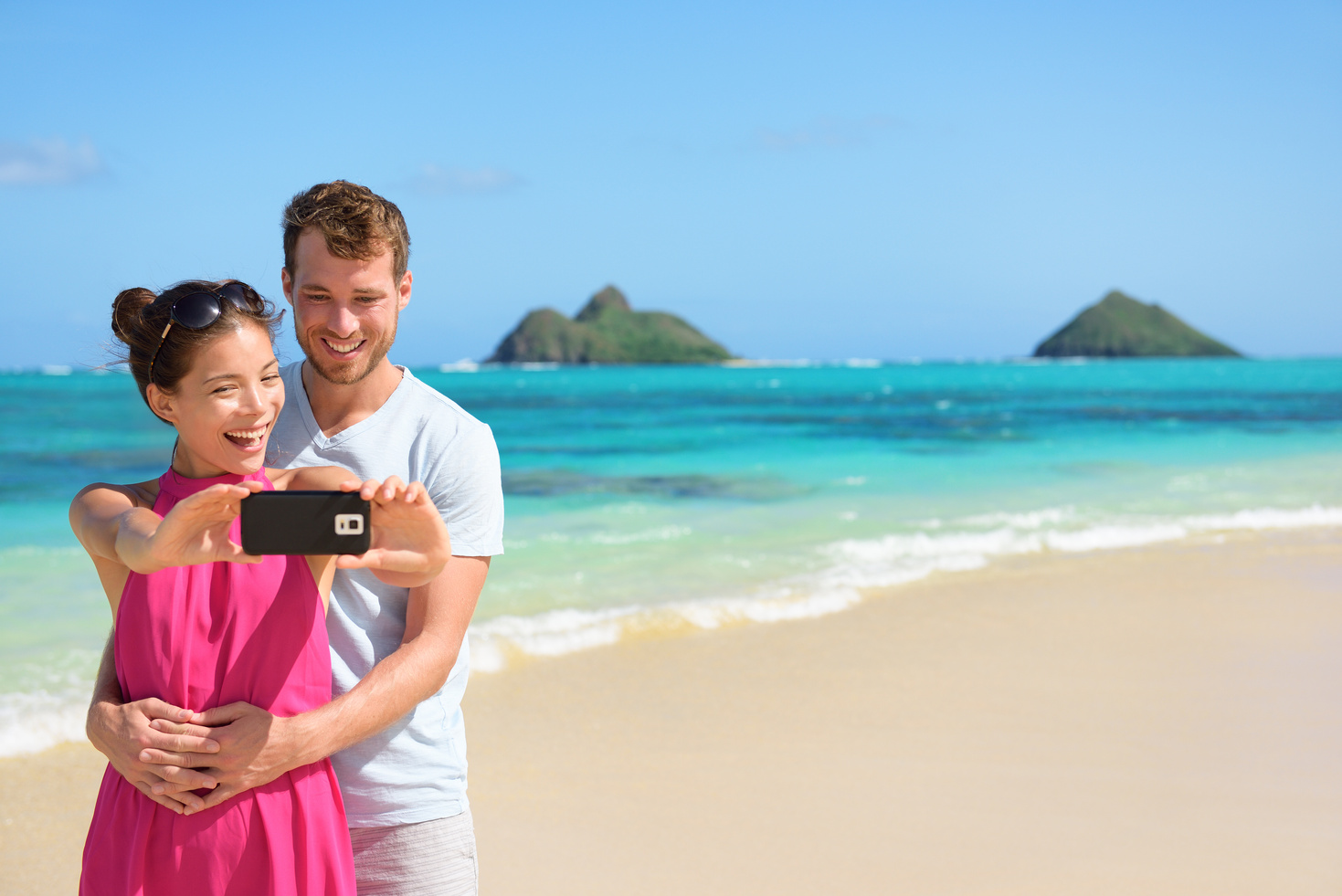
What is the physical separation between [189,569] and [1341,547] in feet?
33.0

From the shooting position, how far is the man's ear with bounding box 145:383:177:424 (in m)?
1.92

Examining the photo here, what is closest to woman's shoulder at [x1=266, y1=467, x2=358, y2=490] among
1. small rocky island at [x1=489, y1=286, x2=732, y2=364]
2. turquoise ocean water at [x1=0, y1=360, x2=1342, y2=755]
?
turquoise ocean water at [x1=0, y1=360, x2=1342, y2=755]

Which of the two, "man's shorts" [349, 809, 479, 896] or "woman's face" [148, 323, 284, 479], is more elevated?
"woman's face" [148, 323, 284, 479]

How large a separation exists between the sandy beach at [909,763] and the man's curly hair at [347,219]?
2.55 m

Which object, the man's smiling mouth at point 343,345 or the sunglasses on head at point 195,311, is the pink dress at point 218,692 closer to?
the sunglasses on head at point 195,311

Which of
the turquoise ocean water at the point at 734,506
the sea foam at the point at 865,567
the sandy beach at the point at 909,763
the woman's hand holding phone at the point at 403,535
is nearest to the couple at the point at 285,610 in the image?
the woman's hand holding phone at the point at 403,535

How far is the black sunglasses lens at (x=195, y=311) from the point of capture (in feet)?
6.07

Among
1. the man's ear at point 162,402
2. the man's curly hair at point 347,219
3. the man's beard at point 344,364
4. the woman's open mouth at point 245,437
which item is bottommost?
the woman's open mouth at point 245,437

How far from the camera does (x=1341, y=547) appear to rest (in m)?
9.13

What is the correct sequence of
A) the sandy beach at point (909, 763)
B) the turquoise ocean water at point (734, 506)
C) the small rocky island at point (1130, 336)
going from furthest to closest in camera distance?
1. the small rocky island at point (1130, 336)
2. the turquoise ocean water at point (734, 506)
3. the sandy beach at point (909, 763)

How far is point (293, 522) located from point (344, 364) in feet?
2.22

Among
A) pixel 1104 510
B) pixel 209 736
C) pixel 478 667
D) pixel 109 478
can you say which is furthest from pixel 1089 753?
pixel 109 478

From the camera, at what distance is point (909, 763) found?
4.58 metres

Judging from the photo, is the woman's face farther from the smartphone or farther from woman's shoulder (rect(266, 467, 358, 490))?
the smartphone
